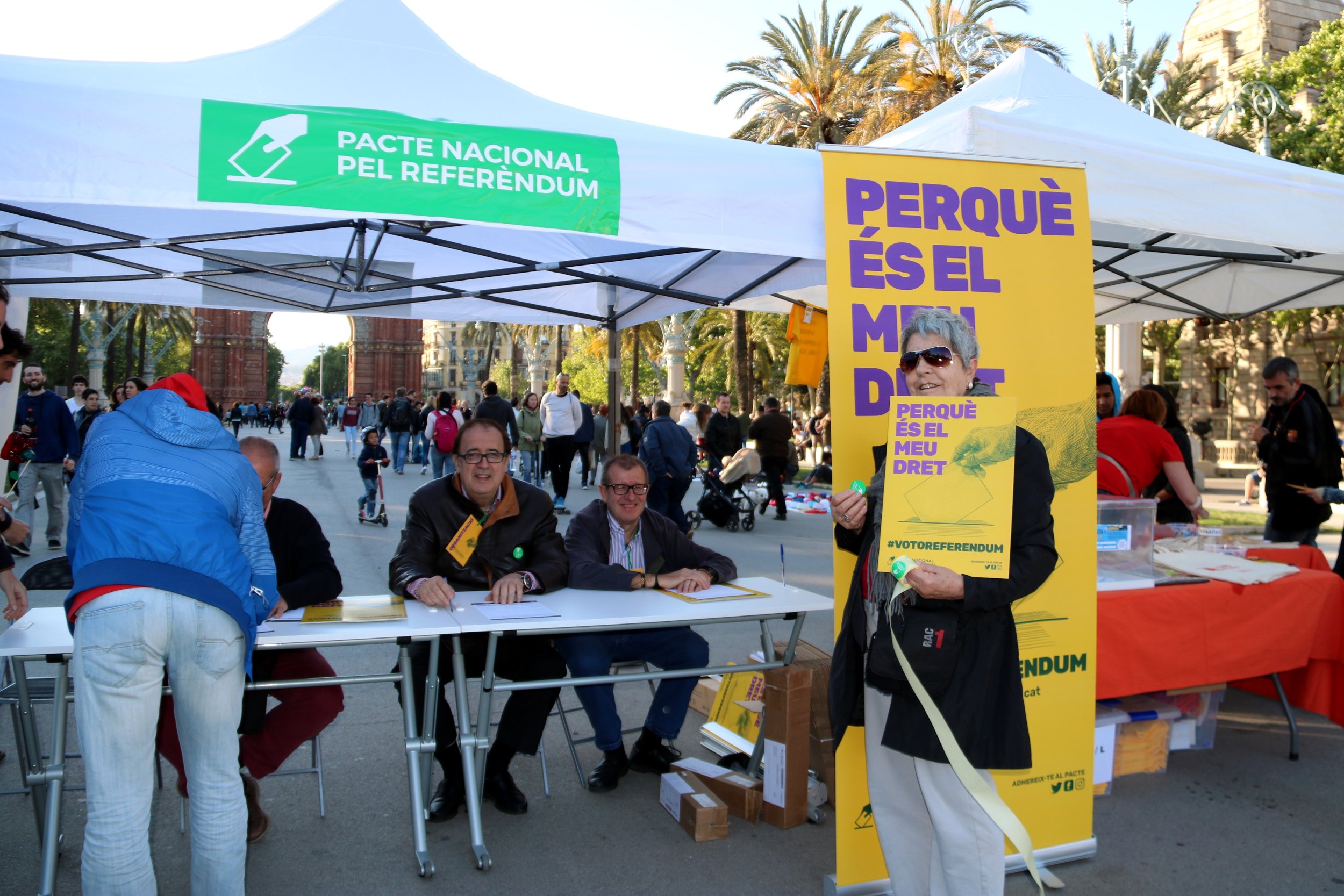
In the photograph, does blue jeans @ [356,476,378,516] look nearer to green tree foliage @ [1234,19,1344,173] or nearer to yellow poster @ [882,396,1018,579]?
yellow poster @ [882,396,1018,579]

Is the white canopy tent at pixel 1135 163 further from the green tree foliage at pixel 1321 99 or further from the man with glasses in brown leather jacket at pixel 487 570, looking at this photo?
the green tree foliage at pixel 1321 99

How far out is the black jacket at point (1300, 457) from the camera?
6.03 m

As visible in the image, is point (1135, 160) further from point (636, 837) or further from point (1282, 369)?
point (636, 837)

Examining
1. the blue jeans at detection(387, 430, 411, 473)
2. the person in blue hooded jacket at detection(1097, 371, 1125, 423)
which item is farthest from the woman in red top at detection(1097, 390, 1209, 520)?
the blue jeans at detection(387, 430, 411, 473)

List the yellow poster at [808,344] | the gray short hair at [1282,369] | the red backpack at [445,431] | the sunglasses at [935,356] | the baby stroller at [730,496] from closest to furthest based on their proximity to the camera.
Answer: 1. the sunglasses at [935,356]
2. the gray short hair at [1282,369]
3. the yellow poster at [808,344]
4. the baby stroller at [730,496]
5. the red backpack at [445,431]

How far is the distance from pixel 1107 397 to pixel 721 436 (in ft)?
27.6

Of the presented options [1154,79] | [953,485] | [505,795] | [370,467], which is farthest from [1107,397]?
[1154,79]

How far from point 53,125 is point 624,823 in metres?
3.27

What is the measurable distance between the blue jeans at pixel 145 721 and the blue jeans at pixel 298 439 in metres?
23.0

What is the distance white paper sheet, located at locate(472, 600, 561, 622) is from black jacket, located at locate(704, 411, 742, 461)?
32.0ft

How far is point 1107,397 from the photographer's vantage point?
5.47 m

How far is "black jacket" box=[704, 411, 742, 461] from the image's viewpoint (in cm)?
1366

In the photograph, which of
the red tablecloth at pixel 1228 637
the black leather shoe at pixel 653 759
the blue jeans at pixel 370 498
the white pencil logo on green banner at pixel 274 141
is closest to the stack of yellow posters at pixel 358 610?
the black leather shoe at pixel 653 759

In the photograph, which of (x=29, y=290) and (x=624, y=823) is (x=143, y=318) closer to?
(x=29, y=290)
